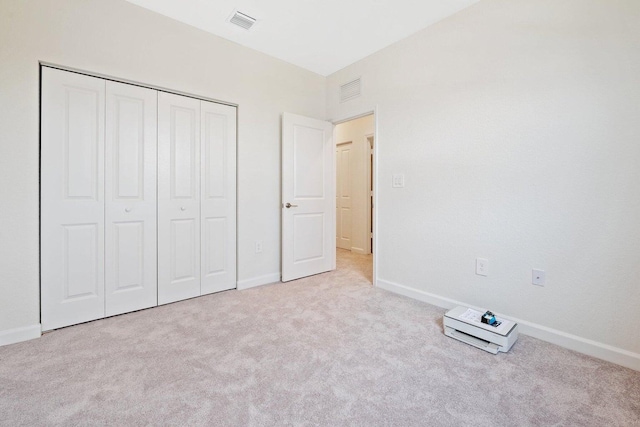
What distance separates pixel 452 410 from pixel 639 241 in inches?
58.1

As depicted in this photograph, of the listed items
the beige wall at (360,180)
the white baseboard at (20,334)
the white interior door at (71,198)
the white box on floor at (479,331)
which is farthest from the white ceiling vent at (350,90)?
the white baseboard at (20,334)

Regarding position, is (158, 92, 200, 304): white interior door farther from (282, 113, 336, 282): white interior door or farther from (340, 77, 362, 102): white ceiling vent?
(340, 77, 362, 102): white ceiling vent

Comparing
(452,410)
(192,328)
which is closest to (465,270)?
(452,410)

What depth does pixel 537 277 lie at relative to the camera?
199 cm

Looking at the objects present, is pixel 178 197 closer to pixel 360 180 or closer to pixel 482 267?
pixel 482 267

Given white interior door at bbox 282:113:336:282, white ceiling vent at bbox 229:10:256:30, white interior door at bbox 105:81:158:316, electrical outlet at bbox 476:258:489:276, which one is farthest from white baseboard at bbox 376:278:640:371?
white ceiling vent at bbox 229:10:256:30

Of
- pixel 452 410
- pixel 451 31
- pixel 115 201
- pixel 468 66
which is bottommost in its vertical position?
pixel 452 410

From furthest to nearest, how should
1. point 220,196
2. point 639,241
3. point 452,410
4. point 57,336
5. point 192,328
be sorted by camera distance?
point 220,196 → point 192,328 → point 57,336 → point 639,241 → point 452,410

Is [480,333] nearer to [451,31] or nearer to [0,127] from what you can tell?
[451,31]

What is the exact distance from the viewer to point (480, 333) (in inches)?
73.3

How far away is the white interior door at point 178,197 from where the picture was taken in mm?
2525

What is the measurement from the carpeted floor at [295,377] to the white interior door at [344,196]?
10.1 feet

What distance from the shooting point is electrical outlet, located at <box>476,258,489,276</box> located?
225cm

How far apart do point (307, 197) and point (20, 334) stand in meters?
2.63
